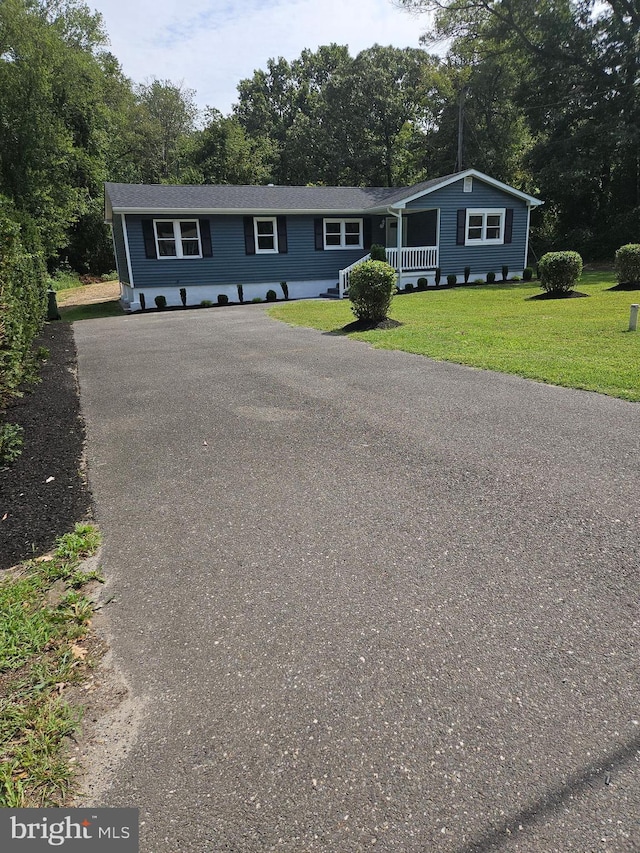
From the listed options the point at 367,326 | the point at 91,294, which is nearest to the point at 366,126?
the point at 91,294

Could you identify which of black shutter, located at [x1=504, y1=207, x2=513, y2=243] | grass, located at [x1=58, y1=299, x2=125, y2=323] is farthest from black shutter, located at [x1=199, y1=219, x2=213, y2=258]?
black shutter, located at [x1=504, y1=207, x2=513, y2=243]

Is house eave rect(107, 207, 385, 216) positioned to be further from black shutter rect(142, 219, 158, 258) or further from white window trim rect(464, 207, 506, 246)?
white window trim rect(464, 207, 506, 246)

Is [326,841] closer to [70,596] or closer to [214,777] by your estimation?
[214,777]

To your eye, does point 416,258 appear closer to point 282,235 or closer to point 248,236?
point 282,235

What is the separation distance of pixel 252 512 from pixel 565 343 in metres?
7.70

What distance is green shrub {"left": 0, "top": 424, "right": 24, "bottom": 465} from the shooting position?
15.6 ft

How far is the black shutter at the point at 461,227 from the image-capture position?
21953 mm

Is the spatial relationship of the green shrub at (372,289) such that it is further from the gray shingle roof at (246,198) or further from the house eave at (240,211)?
the gray shingle roof at (246,198)

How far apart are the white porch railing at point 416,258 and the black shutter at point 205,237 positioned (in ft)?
21.7

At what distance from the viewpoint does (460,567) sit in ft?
10.1

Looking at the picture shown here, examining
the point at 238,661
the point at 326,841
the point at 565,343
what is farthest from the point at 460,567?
the point at 565,343

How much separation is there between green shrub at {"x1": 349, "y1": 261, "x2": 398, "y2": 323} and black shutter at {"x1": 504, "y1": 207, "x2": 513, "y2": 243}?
45.0 ft

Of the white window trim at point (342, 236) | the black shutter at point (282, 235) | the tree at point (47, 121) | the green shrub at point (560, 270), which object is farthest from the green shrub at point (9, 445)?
the white window trim at point (342, 236)

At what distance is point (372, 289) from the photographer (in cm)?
1155
